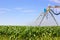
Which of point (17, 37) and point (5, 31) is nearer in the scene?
point (17, 37)

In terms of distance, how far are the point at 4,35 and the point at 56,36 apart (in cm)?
283

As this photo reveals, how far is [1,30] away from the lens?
10805 mm

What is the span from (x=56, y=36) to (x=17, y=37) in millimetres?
1931

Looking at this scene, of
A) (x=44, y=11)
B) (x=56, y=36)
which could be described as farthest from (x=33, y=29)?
(x=44, y=11)

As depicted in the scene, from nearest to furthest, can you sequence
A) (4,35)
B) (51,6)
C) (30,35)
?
(30,35) → (4,35) → (51,6)

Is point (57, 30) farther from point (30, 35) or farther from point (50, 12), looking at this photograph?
point (50, 12)

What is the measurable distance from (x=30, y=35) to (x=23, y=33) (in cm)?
36

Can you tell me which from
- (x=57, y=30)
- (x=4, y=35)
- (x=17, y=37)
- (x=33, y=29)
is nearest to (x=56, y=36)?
(x=57, y=30)

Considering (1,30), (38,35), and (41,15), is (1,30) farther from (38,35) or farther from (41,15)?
(41,15)

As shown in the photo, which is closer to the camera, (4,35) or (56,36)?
(56,36)

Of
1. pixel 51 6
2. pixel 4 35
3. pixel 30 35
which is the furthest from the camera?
pixel 51 6

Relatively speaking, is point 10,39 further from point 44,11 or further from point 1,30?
point 44,11

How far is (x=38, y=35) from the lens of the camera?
960cm

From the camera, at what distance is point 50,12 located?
1538cm
